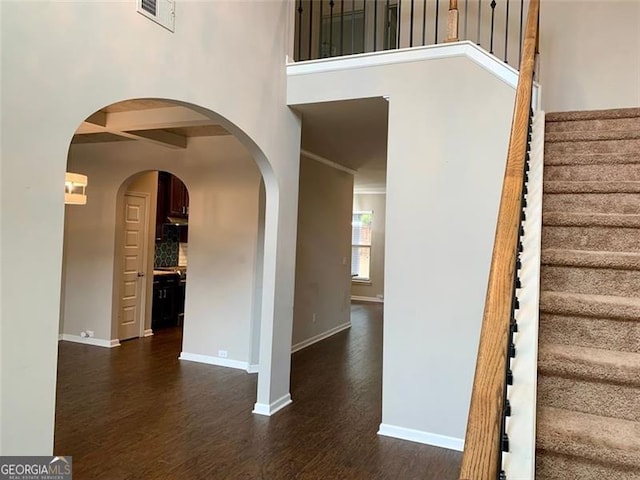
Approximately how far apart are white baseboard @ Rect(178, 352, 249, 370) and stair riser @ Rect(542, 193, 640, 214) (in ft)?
12.0

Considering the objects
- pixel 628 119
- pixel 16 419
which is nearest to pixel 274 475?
pixel 16 419

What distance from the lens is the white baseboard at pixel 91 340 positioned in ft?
19.6

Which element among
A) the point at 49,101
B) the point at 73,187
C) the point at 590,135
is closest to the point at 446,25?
the point at 590,135

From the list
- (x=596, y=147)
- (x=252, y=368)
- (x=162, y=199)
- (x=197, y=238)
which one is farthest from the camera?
(x=162, y=199)

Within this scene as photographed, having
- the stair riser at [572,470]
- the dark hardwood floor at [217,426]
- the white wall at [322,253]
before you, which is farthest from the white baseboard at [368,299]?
the stair riser at [572,470]

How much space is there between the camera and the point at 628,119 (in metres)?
3.43

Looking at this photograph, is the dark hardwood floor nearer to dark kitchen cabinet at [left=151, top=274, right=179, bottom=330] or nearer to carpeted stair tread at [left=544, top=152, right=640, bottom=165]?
dark kitchen cabinet at [left=151, top=274, right=179, bottom=330]

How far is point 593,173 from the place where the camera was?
2.93 metres

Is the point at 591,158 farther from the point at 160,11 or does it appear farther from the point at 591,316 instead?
the point at 160,11

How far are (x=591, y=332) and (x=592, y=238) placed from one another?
0.68m

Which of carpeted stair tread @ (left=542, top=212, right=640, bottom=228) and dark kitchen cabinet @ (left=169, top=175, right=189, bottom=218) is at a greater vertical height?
dark kitchen cabinet @ (left=169, top=175, right=189, bottom=218)

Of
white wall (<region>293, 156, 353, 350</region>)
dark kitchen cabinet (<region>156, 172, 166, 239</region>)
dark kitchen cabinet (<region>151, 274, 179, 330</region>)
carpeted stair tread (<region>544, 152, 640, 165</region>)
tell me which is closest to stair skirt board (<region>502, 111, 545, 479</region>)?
carpeted stair tread (<region>544, 152, 640, 165</region>)

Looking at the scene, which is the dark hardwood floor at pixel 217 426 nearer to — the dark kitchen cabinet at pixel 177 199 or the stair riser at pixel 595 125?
the stair riser at pixel 595 125

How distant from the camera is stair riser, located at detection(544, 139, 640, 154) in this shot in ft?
10.1
